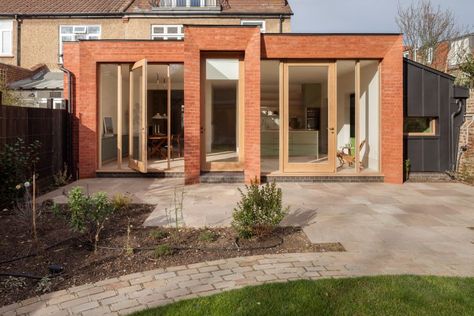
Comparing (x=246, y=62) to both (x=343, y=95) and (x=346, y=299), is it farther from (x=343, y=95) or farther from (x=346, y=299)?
(x=346, y=299)

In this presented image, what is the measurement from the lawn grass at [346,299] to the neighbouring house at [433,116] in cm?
759

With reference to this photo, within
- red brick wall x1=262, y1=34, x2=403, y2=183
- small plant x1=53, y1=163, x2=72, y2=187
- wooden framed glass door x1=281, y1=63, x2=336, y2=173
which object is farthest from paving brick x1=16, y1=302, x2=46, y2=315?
red brick wall x1=262, y1=34, x2=403, y2=183

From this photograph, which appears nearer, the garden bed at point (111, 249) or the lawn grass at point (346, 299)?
the lawn grass at point (346, 299)

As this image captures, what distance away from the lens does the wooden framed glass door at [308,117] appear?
10.7 meters

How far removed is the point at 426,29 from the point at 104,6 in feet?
56.5

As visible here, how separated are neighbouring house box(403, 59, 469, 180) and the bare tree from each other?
→ 42.5ft

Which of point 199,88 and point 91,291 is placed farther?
point 199,88

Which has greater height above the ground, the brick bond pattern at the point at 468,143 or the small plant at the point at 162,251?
the brick bond pattern at the point at 468,143

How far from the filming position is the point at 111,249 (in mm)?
4969

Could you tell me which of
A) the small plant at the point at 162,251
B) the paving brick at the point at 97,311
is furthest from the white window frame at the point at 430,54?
the paving brick at the point at 97,311

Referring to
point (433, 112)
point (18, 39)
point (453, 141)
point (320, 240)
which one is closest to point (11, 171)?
point (320, 240)

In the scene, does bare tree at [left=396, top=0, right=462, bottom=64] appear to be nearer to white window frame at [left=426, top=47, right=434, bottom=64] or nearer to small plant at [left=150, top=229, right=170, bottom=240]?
white window frame at [left=426, top=47, right=434, bottom=64]

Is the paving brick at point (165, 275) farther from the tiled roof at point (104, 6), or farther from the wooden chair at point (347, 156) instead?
the tiled roof at point (104, 6)

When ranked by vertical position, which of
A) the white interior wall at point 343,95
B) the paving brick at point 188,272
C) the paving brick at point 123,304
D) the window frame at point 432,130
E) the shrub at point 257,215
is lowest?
the paving brick at point 123,304
